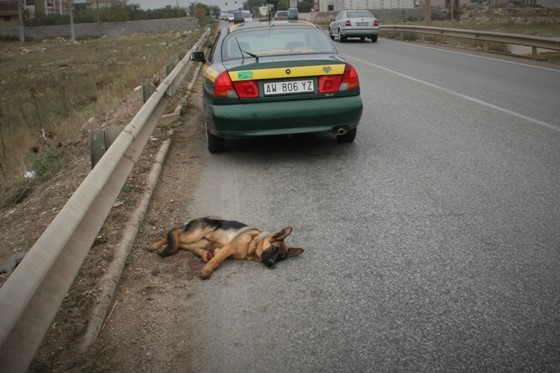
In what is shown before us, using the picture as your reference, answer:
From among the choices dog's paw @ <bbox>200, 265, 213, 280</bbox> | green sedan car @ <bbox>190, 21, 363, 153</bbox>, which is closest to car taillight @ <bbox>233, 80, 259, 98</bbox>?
green sedan car @ <bbox>190, 21, 363, 153</bbox>

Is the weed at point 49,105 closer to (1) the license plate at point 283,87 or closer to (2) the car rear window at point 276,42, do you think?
(2) the car rear window at point 276,42

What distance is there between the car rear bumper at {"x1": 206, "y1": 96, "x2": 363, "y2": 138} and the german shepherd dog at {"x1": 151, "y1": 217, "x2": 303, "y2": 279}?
205 cm

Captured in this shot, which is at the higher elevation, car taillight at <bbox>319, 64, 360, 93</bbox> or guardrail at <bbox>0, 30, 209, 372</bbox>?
car taillight at <bbox>319, 64, 360, 93</bbox>

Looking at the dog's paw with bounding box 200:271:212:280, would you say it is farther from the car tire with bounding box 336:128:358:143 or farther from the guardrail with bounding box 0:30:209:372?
the car tire with bounding box 336:128:358:143

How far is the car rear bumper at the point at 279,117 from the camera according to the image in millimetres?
6031

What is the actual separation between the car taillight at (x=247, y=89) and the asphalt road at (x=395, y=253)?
81cm

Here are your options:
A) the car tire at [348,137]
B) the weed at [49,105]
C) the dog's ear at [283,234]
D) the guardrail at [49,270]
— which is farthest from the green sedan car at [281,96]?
the weed at [49,105]

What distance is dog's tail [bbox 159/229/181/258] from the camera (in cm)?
408

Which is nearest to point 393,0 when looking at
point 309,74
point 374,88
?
point 374,88

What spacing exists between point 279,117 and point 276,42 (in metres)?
1.28

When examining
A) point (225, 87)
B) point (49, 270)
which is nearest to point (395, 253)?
point (49, 270)

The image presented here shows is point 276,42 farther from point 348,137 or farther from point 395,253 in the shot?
point 395,253

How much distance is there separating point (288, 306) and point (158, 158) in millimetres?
3603

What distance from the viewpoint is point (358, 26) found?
25578 mm
